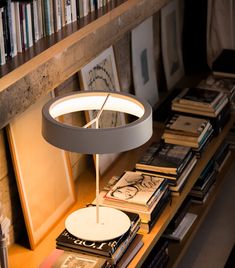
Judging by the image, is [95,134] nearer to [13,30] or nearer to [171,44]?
[13,30]

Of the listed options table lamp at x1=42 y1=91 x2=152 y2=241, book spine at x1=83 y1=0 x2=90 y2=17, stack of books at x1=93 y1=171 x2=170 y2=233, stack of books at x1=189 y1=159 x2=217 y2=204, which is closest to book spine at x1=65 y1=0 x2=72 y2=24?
book spine at x1=83 y1=0 x2=90 y2=17

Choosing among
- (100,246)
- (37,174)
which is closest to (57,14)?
(37,174)

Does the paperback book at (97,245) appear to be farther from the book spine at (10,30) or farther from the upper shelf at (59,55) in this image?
the book spine at (10,30)

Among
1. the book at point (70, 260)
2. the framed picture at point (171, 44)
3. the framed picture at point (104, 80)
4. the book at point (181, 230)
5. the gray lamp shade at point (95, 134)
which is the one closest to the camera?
the gray lamp shade at point (95, 134)

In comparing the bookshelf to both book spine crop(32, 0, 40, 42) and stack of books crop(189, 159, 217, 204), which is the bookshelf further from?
stack of books crop(189, 159, 217, 204)

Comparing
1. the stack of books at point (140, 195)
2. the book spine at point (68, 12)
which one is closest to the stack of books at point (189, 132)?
the stack of books at point (140, 195)

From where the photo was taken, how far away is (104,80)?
3195 mm

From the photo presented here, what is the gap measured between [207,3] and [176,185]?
63.3 inches

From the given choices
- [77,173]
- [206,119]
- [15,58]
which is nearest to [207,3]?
[206,119]

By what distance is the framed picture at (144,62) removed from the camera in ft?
11.8

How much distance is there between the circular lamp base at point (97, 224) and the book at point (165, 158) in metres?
0.46

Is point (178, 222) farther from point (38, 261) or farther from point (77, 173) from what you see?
point (38, 261)

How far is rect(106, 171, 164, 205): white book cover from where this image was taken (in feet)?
9.04

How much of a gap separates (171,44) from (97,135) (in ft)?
6.76
